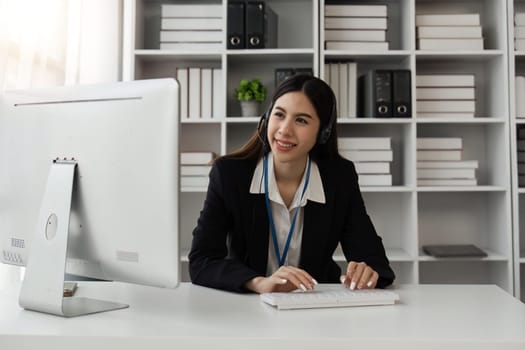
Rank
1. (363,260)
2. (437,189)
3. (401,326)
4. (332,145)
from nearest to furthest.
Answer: (401,326) → (363,260) → (332,145) → (437,189)

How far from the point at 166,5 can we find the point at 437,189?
1.80 meters

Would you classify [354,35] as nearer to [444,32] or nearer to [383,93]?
[383,93]

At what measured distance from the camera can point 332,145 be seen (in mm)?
2049

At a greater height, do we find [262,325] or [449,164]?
[449,164]

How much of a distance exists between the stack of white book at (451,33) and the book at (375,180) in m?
0.75

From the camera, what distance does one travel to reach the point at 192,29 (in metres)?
3.06

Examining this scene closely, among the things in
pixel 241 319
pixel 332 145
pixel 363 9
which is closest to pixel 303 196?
pixel 332 145

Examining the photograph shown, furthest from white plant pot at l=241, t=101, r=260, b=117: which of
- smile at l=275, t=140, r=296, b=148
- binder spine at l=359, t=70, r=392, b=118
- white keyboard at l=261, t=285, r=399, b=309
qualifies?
white keyboard at l=261, t=285, r=399, b=309

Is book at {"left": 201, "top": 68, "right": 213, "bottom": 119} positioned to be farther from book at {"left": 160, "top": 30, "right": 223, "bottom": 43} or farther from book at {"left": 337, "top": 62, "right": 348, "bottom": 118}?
book at {"left": 337, "top": 62, "right": 348, "bottom": 118}

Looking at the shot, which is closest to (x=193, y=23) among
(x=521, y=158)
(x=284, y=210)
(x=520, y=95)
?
(x=284, y=210)

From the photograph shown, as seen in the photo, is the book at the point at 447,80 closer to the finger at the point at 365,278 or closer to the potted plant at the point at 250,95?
the potted plant at the point at 250,95

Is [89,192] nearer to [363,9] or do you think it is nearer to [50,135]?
[50,135]

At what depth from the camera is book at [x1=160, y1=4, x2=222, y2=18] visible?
120 inches

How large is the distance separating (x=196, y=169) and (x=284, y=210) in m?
1.20
